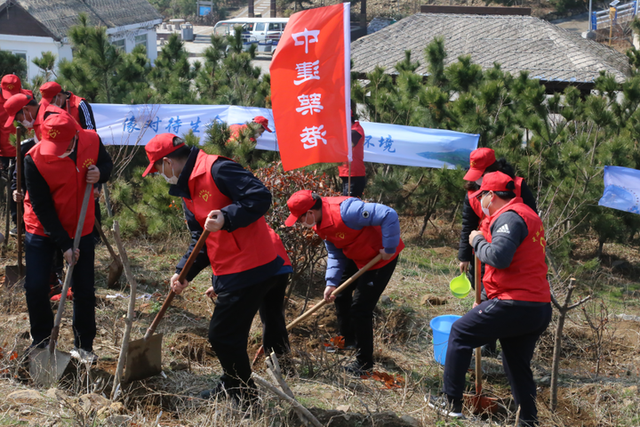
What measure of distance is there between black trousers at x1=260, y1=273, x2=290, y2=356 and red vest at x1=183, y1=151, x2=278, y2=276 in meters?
0.48

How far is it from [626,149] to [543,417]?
4443 mm

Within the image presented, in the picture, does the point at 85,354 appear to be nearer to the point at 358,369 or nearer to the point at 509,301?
the point at 358,369

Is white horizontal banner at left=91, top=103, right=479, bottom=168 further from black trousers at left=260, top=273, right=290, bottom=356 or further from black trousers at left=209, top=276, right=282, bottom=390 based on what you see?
black trousers at left=209, top=276, right=282, bottom=390

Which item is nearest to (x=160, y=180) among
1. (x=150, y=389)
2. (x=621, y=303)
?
(x=150, y=389)

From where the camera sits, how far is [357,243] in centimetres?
413

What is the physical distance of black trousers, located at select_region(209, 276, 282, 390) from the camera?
3295 mm

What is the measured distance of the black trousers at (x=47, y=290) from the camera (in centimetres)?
380

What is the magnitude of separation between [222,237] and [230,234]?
0.06m

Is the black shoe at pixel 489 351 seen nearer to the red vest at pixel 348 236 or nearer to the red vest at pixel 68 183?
the red vest at pixel 348 236

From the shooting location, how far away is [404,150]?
7789 millimetres

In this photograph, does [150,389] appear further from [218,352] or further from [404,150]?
[404,150]

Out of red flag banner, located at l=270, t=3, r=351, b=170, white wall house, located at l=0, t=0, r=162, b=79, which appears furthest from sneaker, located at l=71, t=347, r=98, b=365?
white wall house, located at l=0, t=0, r=162, b=79

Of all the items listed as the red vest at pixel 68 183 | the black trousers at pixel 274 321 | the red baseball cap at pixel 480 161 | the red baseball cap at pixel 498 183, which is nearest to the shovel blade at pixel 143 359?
the black trousers at pixel 274 321

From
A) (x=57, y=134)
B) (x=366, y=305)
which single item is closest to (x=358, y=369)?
(x=366, y=305)
